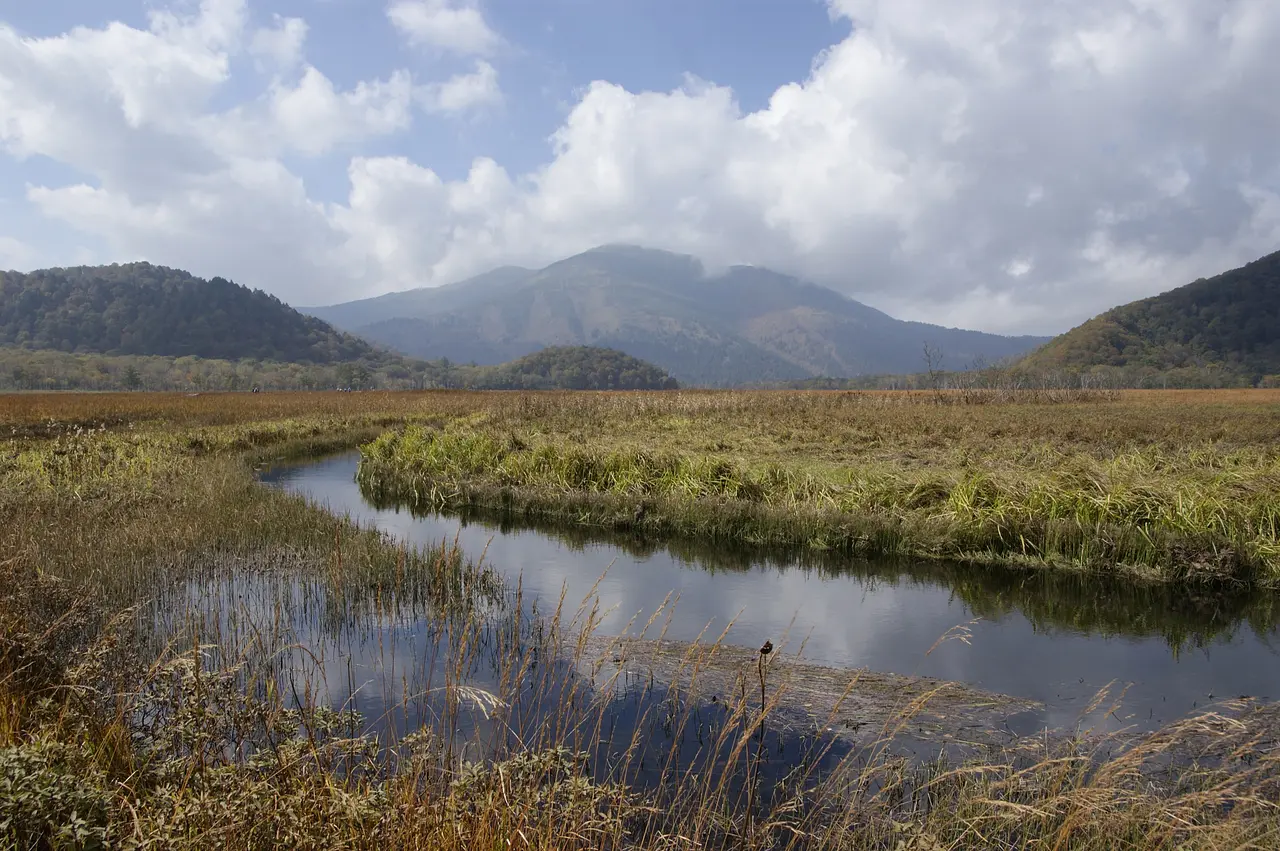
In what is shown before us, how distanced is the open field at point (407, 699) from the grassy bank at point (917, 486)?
136mm

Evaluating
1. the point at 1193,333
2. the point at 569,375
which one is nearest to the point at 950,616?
the point at 569,375

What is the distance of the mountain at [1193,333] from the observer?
13662cm

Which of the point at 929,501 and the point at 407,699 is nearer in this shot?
the point at 407,699

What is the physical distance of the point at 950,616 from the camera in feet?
33.4

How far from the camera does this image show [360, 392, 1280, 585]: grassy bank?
11.8m

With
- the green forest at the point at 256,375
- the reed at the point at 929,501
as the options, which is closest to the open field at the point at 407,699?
the reed at the point at 929,501

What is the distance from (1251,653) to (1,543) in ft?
50.3

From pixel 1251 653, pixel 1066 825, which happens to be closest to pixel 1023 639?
pixel 1251 653

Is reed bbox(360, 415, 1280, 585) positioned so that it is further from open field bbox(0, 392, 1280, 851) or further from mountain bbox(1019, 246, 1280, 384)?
mountain bbox(1019, 246, 1280, 384)

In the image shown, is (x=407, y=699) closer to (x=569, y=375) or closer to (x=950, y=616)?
(x=950, y=616)

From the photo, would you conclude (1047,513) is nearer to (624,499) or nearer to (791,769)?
(624,499)

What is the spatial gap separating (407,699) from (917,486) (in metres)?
11.9

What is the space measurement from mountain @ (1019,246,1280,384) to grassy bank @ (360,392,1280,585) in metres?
122

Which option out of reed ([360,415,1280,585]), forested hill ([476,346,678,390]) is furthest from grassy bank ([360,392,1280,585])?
forested hill ([476,346,678,390])
